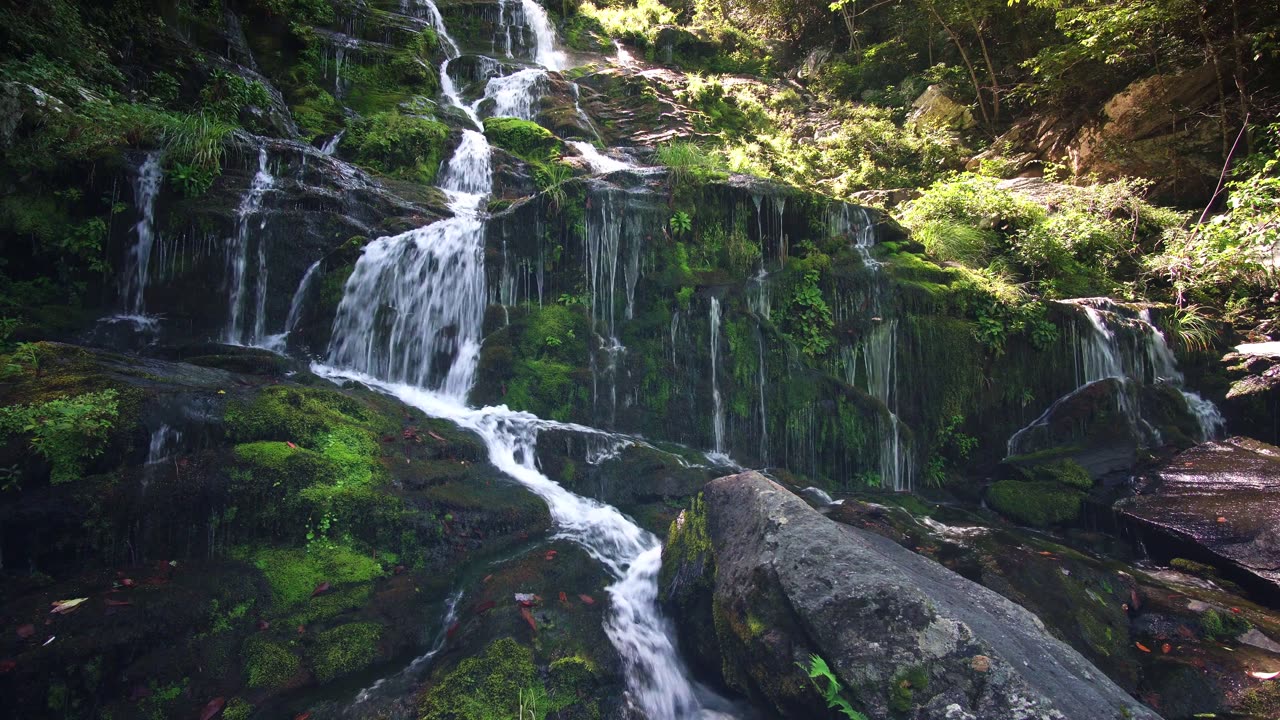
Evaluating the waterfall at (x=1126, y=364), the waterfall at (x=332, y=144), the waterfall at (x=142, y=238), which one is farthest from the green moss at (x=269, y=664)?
the waterfall at (x=332, y=144)

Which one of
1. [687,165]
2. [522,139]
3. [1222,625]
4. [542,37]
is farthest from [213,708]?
[542,37]

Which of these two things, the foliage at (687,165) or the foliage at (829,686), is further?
the foliage at (687,165)

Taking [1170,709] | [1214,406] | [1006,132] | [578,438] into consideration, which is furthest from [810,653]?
[1006,132]

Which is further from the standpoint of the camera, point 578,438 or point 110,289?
point 110,289

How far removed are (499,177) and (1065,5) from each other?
14.1m

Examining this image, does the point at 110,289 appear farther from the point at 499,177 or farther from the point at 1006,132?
the point at 1006,132

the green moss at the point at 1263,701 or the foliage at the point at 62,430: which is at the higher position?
the foliage at the point at 62,430

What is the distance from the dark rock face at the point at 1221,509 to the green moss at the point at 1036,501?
514 mm

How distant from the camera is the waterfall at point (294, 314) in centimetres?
760

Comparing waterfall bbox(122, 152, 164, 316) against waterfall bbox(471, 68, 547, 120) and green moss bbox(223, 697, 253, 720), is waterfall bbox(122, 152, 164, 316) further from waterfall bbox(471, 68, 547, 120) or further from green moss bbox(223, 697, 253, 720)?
waterfall bbox(471, 68, 547, 120)

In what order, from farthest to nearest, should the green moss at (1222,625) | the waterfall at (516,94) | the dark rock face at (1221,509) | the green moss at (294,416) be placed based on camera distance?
the waterfall at (516,94)
the dark rock face at (1221,509)
the green moss at (294,416)
the green moss at (1222,625)

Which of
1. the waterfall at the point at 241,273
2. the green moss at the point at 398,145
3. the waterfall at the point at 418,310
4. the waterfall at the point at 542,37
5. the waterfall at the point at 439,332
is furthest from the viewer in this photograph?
the waterfall at the point at 542,37

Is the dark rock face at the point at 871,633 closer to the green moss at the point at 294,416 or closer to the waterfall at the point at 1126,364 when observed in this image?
the green moss at the point at 294,416

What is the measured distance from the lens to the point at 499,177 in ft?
39.2
